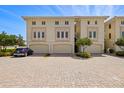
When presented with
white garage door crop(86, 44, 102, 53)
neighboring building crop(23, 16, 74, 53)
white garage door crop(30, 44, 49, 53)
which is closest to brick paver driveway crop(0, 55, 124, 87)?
neighboring building crop(23, 16, 74, 53)

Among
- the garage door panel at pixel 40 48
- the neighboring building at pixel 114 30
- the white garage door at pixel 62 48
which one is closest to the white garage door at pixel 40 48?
the garage door panel at pixel 40 48

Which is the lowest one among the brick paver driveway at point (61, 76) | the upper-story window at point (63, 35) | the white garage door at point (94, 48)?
the brick paver driveway at point (61, 76)

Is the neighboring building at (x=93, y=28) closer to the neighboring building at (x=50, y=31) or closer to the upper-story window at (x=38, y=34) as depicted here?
the neighboring building at (x=50, y=31)

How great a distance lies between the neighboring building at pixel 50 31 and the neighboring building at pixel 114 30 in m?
8.43

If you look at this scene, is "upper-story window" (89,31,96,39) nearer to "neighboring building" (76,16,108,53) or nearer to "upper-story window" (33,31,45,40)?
"neighboring building" (76,16,108,53)

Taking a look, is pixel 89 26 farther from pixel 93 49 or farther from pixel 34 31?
pixel 34 31

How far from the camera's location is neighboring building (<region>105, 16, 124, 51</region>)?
1256 inches

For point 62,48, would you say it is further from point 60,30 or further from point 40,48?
point 40,48

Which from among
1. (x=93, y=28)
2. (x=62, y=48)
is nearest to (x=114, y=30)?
(x=93, y=28)

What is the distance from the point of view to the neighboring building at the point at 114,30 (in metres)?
31.9
